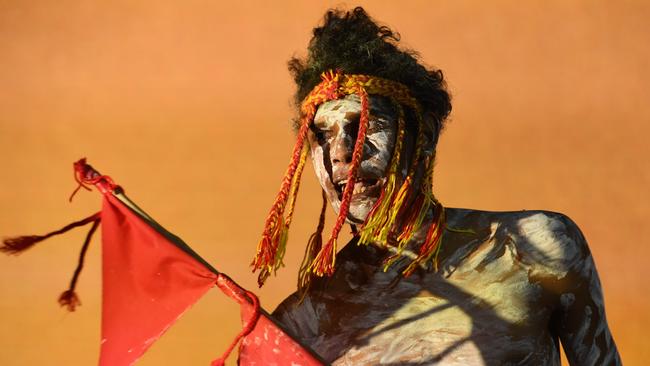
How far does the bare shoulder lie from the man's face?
0.12 meters

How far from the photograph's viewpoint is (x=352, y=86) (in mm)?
1699

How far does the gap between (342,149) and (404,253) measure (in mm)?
155

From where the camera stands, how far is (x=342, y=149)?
166 centimetres

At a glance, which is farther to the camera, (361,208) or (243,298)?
(361,208)

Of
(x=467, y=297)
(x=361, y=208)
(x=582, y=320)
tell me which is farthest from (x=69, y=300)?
(x=582, y=320)

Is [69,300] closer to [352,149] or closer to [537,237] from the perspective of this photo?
[352,149]

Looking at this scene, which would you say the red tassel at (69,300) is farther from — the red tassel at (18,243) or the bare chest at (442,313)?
the bare chest at (442,313)

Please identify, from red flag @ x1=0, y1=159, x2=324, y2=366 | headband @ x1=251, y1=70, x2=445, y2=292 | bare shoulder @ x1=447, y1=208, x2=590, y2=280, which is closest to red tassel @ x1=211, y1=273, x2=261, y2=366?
red flag @ x1=0, y1=159, x2=324, y2=366

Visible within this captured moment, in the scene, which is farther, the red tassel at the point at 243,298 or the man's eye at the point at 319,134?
the man's eye at the point at 319,134

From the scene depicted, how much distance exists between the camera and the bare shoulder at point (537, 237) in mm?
1626

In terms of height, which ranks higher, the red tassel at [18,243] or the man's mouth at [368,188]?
the red tassel at [18,243]

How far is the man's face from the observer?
1.66 meters

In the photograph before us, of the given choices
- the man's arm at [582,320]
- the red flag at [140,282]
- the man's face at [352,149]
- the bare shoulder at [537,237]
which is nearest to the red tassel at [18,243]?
the red flag at [140,282]

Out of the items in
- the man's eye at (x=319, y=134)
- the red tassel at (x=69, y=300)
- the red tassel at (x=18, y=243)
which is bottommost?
the man's eye at (x=319, y=134)
